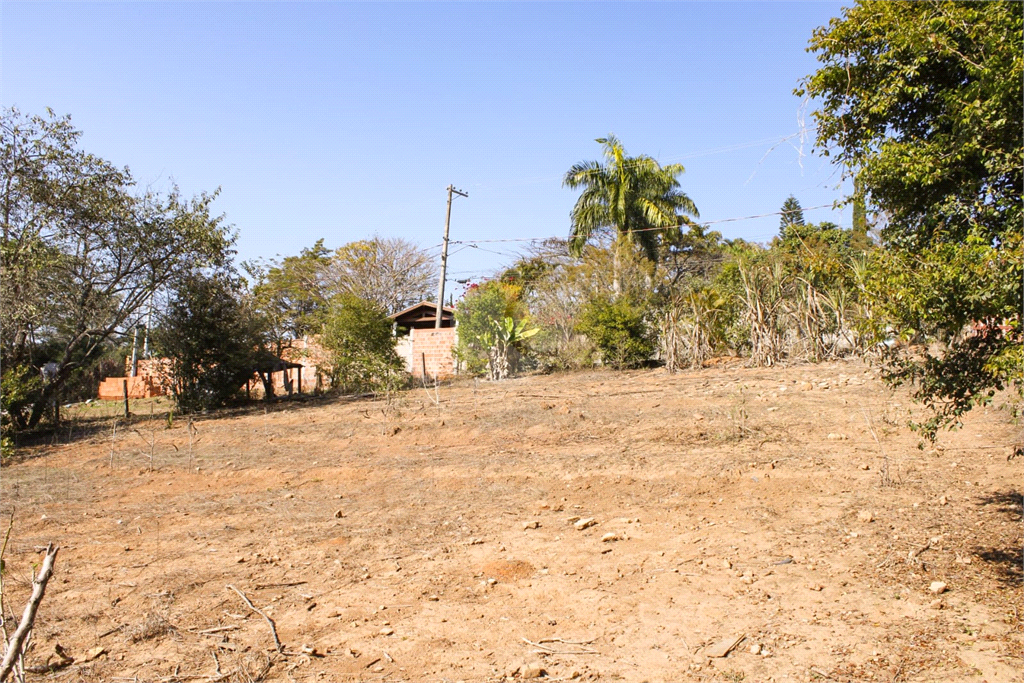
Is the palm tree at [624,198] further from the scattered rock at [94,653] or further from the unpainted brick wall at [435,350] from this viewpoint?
the scattered rock at [94,653]

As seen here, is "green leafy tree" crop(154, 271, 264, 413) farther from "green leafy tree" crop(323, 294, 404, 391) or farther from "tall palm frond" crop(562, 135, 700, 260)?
"tall palm frond" crop(562, 135, 700, 260)

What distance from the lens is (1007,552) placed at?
504 centimetres

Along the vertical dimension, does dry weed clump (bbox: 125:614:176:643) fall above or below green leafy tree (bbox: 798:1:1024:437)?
below

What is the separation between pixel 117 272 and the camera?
14656mm

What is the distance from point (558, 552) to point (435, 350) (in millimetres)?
16684

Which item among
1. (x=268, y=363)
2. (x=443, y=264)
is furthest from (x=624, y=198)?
(x=268, y=363)

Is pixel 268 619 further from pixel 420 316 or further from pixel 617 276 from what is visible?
pixel 420 316

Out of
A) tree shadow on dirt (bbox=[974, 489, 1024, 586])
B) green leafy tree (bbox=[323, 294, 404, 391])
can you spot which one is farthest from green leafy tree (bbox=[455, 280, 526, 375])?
tree shadow on dirt (bbox=[974, 489, 1024, 586])

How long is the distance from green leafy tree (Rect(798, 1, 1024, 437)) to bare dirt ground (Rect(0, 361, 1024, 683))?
133 centimetres

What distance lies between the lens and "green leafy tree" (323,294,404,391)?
677 inches

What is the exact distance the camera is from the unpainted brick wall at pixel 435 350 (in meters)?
21.6

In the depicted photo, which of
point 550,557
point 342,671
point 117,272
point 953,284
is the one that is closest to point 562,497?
point 550,557

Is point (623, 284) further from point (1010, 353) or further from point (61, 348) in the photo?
point (1010, 353)

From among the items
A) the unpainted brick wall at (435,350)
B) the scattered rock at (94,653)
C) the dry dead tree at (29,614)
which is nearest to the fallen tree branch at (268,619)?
the scattered rock at (94,653)
